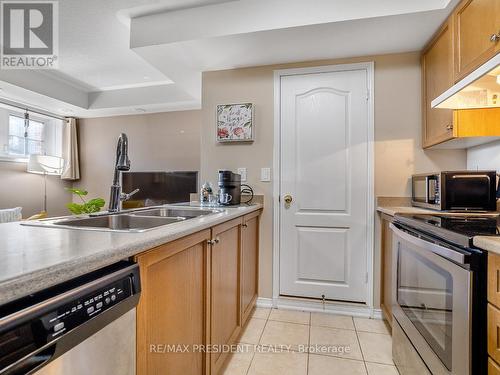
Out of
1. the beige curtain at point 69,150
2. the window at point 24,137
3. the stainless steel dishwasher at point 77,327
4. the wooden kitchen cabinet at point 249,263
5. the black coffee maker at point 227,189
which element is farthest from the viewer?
the beige curtain at point 69,150

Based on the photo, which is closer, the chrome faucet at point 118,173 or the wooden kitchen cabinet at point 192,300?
the wooden kitchen cabinet at point 192,300

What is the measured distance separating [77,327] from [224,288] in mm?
956

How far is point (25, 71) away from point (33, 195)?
181 centimetres

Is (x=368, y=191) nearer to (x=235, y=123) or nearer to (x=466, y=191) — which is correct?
(x=466, y=191)

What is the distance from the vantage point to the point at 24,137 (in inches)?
154

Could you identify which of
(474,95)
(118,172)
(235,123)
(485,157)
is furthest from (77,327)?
(485,157)

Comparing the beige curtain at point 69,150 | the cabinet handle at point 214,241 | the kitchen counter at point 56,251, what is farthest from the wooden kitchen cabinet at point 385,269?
the beige curtain at point 69,150

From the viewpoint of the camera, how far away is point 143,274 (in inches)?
30.5

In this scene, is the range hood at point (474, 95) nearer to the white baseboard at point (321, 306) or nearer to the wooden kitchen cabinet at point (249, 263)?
the wooden kitchen cabinet at point (249, 263)

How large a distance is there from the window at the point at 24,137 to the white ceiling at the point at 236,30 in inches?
71.2

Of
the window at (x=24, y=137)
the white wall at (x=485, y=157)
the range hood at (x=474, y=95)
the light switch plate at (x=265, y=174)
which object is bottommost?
the light switch plate at (x=265, y=174)

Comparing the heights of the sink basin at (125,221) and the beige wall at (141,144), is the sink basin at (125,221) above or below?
below

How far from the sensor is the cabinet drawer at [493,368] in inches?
30.3

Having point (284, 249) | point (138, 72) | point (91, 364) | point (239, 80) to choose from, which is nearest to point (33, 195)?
point (138, 72)
